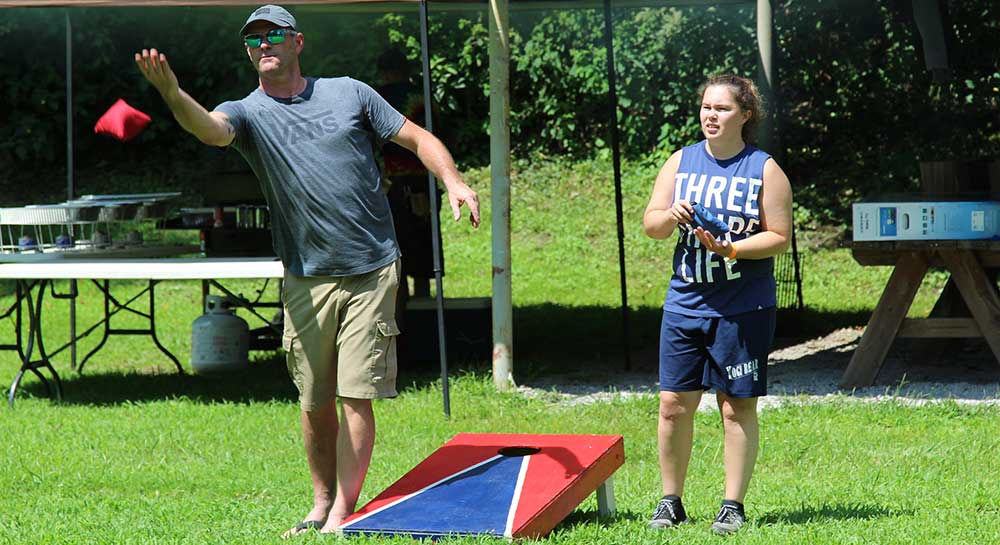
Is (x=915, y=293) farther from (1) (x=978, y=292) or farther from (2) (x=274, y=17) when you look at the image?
(2) (x=274, y=17)

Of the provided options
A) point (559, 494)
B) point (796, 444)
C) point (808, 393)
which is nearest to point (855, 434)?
point (796, 444)

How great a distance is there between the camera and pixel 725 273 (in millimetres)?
4262

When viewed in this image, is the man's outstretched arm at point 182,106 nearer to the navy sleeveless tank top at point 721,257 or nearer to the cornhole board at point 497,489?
the cornhole board at point 497,489

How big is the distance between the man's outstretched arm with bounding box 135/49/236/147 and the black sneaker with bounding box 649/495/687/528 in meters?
1.88

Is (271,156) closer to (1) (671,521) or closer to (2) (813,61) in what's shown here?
(1) (671,521)

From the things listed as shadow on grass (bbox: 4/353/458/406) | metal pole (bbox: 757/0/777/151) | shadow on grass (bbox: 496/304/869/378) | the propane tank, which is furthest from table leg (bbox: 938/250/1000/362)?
the propane tank

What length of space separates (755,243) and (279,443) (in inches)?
115

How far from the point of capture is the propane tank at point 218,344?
7.92 meters

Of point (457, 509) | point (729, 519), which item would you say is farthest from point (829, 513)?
point (457, 509)

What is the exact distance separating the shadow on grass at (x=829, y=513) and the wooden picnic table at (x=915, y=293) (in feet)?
8.53

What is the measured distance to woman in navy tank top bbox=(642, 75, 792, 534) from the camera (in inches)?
167

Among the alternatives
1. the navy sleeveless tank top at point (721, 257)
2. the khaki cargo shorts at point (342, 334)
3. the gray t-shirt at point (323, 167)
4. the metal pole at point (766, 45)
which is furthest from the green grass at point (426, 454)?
the metal pole at point (766, 45)

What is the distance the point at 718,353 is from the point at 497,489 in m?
0.85

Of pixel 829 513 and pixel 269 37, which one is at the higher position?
pixel 269 37
